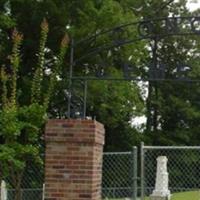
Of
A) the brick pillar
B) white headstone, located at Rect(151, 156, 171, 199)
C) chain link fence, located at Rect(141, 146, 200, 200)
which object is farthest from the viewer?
white headstone, located at Rect(151, 156, 171, 199)

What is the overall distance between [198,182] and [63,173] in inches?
266

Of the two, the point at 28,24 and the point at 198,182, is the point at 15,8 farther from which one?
the point at 198,182

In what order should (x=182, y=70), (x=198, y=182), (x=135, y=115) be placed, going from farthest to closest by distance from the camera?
1. (x=135, y=115)
2. (x=198, y=182)
3. (x=182, y=70)

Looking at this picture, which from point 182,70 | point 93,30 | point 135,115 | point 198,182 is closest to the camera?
point 182,70

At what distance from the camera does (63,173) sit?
25.6 ft

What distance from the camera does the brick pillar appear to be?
7.73 meters

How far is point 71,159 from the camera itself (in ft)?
A: 25.5

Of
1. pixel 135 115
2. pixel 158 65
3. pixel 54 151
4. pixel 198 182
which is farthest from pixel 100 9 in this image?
pixel 54 151

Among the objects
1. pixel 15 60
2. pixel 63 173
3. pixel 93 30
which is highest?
pixel 93 30

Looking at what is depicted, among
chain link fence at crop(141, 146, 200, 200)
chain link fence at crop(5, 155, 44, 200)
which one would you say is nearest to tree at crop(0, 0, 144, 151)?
chain link fence at crop(141, 146, 200, 200)

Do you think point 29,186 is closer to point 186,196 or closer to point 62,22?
point 186,196

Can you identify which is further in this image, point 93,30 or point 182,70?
point 93,30

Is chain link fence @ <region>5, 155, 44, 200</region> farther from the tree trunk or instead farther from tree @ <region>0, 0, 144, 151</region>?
tree @ <region>0, 0, 144, 151</region>

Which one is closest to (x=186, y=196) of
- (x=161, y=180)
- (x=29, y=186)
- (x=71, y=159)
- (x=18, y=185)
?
(x=161, y=180)
